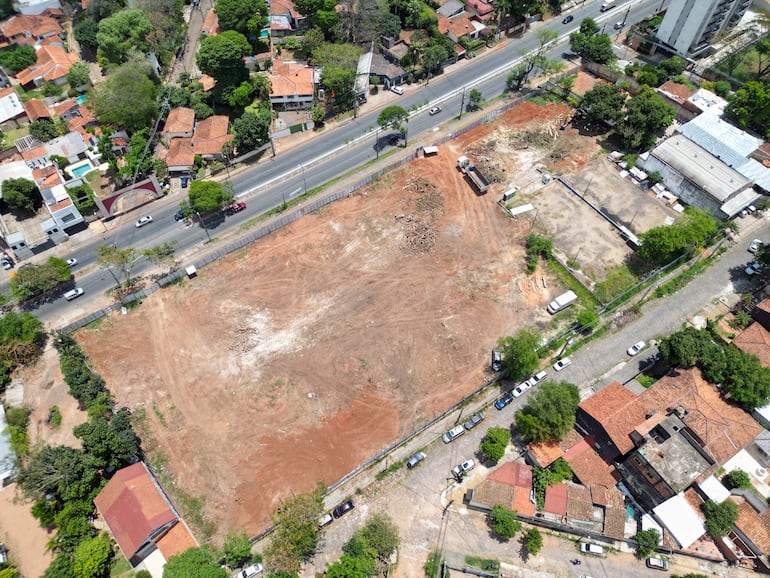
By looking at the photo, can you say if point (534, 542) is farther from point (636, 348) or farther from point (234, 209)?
point (234, 209)

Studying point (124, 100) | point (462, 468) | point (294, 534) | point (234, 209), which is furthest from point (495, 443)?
point (124, 100)

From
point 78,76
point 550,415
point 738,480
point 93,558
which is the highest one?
point 78,76

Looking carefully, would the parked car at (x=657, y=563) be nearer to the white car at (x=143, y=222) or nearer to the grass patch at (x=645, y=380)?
the grass patch at (x=645, y=380)

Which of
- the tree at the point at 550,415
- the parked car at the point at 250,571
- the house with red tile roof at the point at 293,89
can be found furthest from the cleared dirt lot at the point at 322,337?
the house with red tile roof at the point at 293,89

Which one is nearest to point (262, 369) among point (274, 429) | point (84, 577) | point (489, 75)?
point (274, 429)

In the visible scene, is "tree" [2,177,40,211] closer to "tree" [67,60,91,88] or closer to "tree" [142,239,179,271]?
"tree" [142,239,179,271]

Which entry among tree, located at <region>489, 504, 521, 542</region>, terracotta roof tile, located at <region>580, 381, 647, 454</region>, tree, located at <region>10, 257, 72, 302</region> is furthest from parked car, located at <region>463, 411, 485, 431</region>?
tree, located at <region>10, 257, 72, 302</region>

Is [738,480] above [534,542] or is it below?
above
